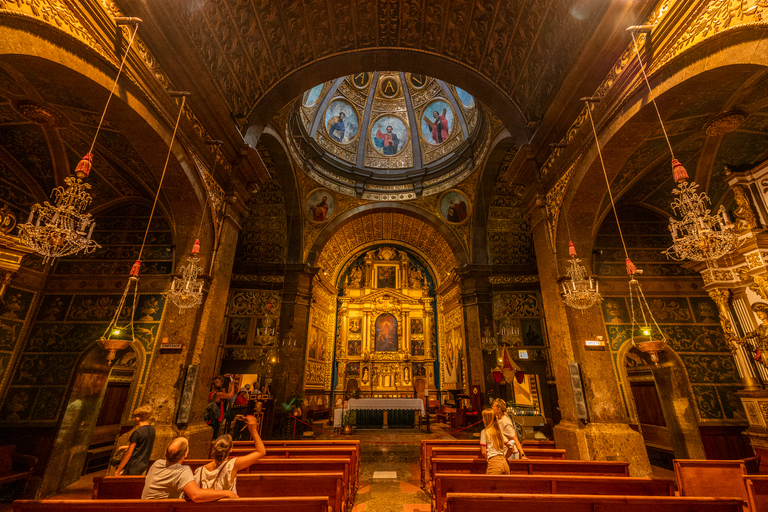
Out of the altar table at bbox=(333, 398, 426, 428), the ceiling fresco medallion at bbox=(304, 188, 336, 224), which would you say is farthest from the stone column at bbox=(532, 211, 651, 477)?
the ceiling fresco medallion at bbox=(304, 188, 336, 224)

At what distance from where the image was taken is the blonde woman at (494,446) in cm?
316

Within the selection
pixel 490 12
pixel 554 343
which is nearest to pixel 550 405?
pixel 554 343

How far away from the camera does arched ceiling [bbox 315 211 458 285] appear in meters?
13.9

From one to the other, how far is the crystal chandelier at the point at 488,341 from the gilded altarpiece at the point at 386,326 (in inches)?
187

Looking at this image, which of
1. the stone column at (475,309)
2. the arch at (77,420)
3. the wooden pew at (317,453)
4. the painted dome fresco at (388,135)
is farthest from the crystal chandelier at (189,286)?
the stone column at (475,309)

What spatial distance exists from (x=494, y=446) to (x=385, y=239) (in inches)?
531

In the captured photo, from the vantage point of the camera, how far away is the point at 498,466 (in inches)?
125

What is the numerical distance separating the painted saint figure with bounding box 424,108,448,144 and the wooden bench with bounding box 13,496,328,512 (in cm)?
1386

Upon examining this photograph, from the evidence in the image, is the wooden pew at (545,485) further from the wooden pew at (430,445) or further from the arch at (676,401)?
the arch at (676,401)

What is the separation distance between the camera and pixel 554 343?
18.7 feet

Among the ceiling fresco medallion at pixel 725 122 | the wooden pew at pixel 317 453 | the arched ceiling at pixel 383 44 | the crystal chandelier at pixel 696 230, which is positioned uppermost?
the arched ceiling at pixel 383 44

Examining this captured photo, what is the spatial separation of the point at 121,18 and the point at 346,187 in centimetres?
992

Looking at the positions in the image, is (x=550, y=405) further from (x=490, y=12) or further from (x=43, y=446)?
(x=43, y=446)

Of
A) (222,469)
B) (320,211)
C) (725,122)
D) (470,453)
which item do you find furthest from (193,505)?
(320,211)
